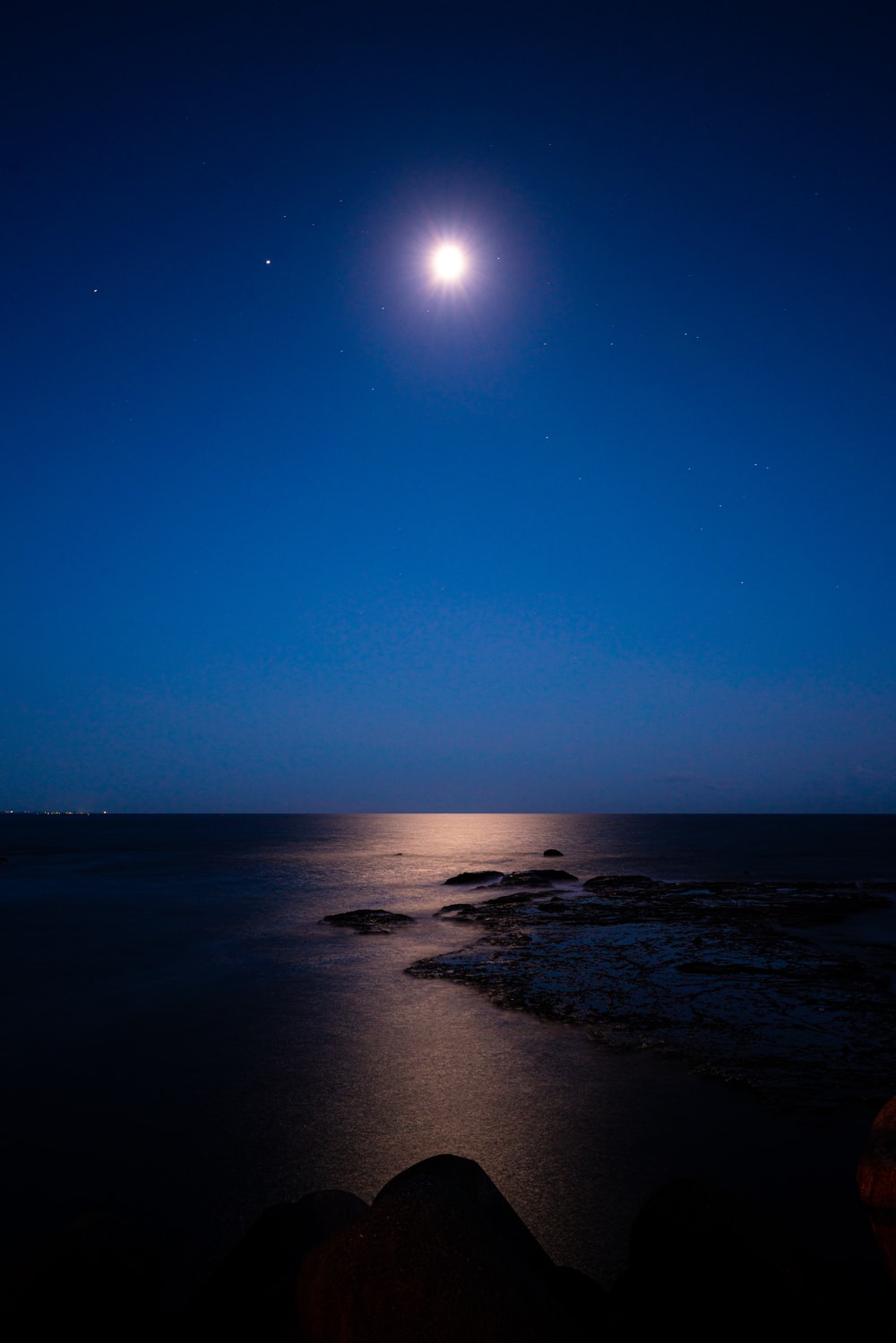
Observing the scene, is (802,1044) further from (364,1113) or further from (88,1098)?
(88,1098)

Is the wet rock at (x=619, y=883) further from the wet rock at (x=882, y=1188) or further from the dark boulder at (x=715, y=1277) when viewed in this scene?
the wet rock at (x=882, y=1188)

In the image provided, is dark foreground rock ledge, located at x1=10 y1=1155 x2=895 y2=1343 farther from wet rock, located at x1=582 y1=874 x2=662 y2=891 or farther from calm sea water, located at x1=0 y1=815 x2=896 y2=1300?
wet rock, located at x1=582 y1=874 x2=662 y2=891

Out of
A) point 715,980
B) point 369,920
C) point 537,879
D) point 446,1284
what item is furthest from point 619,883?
point 446,1284

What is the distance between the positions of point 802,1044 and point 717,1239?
6.94 metres

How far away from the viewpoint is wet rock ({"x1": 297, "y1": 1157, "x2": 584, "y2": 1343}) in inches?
112

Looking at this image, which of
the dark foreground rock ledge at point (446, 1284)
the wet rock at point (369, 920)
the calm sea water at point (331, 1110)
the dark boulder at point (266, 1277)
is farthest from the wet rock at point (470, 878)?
the dark foreground rock ledge at point (446, 1284)

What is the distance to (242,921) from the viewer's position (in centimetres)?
2206

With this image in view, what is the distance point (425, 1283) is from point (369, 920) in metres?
19.0

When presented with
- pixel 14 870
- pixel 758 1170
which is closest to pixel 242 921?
pixel 758 1170

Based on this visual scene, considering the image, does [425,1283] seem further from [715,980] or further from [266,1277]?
[715,980]

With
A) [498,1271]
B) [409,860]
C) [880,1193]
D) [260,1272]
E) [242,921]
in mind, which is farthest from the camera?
[409,860]

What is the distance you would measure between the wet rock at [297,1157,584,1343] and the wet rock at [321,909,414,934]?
16.8m

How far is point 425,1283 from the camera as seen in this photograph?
2.98 meters

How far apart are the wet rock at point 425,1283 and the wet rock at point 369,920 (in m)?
16.8
